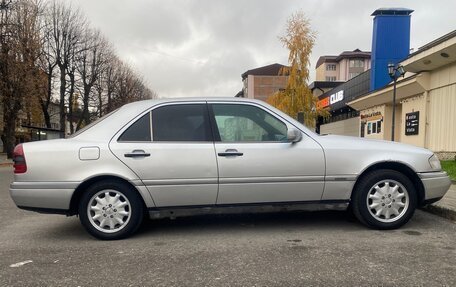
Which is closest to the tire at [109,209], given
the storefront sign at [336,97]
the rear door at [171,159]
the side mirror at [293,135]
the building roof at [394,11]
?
the rear door at [171,159]

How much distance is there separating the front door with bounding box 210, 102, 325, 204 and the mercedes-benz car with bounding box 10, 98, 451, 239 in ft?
0.04

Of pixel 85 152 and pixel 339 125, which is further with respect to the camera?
pixel 339 125

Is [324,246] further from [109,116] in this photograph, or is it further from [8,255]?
[8,255]

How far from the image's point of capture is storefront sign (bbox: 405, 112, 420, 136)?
685 inches

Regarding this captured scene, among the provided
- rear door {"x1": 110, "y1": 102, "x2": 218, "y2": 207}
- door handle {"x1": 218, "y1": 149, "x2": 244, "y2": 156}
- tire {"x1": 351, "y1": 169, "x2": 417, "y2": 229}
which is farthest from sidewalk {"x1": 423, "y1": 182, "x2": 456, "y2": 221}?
rear door {"x1": 110, "y1": 102, "x2": 218, "y2": 207}

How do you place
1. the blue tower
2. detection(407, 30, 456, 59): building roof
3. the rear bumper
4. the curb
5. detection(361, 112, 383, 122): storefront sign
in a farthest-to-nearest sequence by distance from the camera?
detection(361, 112, 383, 122): storefront sign, the blue tower, detection(407, 30, 456, 59): building roof, the curb, the rear bumper

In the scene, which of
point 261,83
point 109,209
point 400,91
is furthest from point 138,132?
point 261,83

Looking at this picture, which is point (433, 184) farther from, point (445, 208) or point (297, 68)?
point (297, 68)

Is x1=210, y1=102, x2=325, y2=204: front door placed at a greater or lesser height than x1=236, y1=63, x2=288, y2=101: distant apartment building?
lesser

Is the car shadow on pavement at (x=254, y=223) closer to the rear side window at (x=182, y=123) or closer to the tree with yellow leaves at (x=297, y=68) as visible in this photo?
the rear side window at (x=182, y=123)

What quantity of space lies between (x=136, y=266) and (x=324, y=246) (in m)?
1.96

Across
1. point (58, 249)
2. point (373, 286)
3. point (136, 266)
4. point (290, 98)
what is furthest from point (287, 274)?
point (290, 98)

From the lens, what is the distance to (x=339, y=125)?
34.8 metres

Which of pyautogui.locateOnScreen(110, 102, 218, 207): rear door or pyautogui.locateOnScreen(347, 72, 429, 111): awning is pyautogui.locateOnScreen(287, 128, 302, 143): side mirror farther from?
pyautogui.locateOnScreen(347, 72, 429, 111): awning
